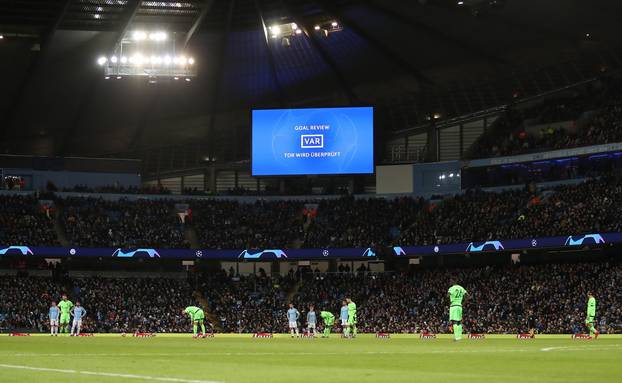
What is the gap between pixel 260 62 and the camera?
239 feet

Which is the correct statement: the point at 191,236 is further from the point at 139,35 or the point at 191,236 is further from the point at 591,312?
the point at 591,312

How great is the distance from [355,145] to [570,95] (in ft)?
57.9

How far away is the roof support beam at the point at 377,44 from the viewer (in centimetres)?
6354

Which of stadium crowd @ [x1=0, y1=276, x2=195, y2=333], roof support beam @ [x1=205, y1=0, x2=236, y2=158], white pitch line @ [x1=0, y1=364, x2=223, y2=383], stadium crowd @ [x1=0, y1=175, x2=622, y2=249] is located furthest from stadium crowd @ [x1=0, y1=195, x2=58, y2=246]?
white pitch line @ [x1=0, y1=364, x2=223, y2=383]

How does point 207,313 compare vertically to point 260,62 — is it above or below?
below

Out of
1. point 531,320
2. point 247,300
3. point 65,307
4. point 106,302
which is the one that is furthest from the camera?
point 247,300

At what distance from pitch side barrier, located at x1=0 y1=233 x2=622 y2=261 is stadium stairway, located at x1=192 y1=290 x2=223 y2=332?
3.09 meters

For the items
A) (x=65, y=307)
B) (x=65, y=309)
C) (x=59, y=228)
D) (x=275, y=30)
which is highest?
(x=275, y=30)

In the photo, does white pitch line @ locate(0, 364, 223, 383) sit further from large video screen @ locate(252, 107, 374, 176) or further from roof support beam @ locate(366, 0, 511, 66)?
large video screen @ locate(252, 107, 374, 176)

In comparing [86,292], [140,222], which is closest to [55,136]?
[140,222]

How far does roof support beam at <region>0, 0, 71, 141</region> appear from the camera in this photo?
5931 centimetres

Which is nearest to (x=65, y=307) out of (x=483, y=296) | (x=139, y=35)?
(x=139, y=35)

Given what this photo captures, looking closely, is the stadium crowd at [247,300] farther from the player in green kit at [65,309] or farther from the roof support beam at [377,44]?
the roof support beam at [377,44]

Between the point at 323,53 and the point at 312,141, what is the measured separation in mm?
7956
